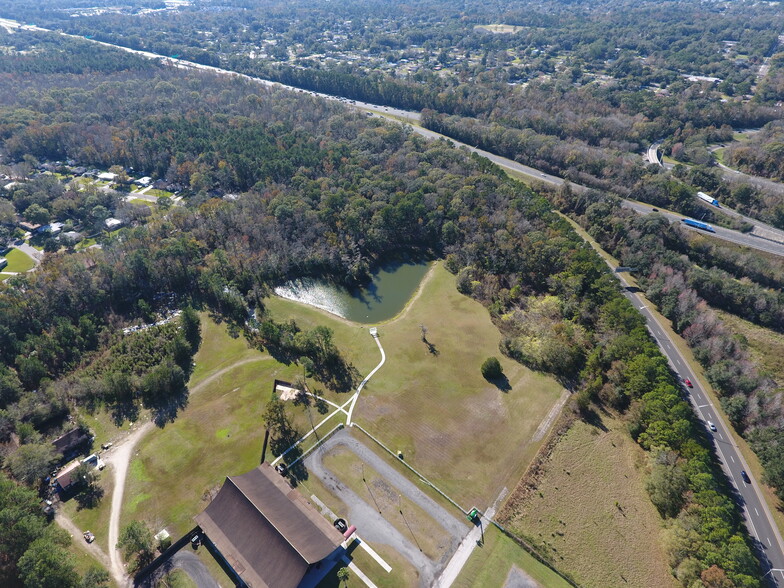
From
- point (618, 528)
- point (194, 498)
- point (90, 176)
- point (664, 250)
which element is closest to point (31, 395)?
point (194, 498)

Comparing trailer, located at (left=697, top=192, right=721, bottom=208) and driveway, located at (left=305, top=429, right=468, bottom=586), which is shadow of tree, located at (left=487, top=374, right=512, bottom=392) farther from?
trailer, located at (left=697, top=192, right=721, bottom=208)

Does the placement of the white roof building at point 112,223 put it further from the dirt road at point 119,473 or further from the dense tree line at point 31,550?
the dense tree line at point 31,550

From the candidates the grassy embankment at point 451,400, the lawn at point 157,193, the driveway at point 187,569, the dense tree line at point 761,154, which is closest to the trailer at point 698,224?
the dense tree line at point 761,154

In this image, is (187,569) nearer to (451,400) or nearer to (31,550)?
(31,550)

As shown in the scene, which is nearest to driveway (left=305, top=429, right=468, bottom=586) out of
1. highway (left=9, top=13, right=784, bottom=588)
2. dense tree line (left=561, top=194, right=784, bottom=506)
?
highway (left=9, top=13, right=784, bottom=588)

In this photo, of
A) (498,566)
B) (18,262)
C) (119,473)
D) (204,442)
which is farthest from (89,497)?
(18,262)

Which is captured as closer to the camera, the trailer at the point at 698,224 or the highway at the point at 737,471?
the highway at the point at 737,471
